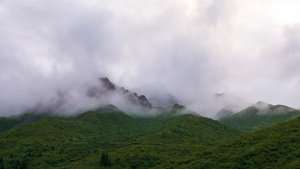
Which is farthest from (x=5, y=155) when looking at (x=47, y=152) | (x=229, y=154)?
(x=229, y=154)

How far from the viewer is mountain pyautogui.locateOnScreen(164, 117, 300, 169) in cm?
8700

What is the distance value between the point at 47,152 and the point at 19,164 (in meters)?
28.6

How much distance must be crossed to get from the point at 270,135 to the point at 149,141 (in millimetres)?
106916

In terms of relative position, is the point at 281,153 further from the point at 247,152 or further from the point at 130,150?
the point at 130,150

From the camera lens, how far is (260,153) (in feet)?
316

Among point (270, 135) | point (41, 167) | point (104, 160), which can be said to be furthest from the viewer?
point (41, 167)

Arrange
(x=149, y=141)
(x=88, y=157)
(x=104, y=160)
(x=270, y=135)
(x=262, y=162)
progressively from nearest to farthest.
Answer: (x=262, y=162) → (x=270, y=135) → (x=104, y=160) → (x=88, y=157) → (x=149, y=141)

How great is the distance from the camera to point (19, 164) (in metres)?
150

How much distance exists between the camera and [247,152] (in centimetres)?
10075

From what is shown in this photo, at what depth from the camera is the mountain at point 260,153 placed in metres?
87.0

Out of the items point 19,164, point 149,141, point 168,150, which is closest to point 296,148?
point 168,150

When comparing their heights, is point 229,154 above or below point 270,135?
below

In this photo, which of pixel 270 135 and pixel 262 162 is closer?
pixel 262 162

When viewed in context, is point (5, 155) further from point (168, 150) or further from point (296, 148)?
point (296, 148)
